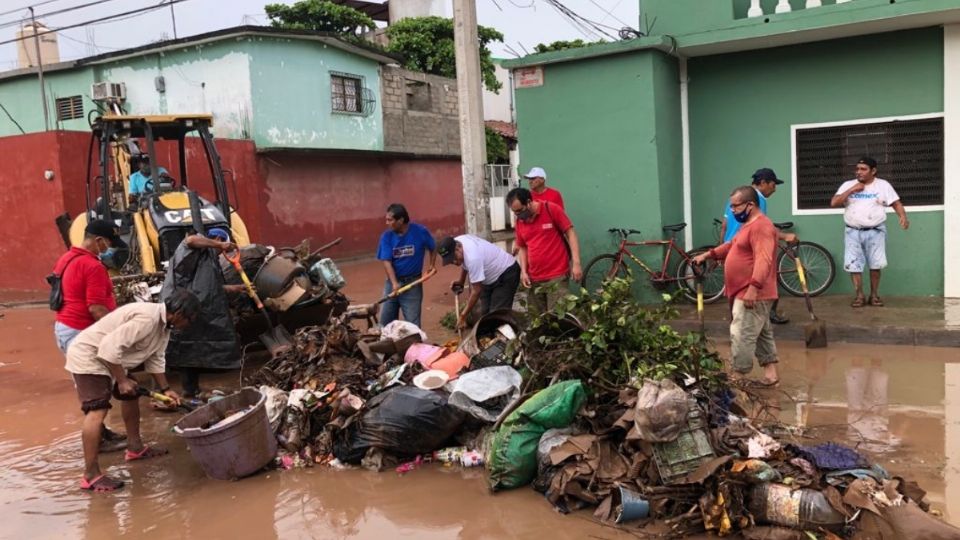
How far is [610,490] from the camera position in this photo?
12.4 ft

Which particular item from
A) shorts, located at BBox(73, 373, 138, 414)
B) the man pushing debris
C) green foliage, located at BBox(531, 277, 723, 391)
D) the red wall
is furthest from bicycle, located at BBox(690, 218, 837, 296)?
the red wall

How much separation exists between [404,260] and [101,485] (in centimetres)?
334

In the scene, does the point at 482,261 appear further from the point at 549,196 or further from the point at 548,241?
the point at 549,196

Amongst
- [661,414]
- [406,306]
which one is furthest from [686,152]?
[661,414]

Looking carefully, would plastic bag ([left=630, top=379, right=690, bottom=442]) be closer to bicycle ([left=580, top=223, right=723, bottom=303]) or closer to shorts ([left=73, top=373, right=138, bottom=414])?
shorts ([left=73, top=373, right=138, bottom=414])

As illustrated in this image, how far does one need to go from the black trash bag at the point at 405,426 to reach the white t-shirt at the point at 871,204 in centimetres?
550

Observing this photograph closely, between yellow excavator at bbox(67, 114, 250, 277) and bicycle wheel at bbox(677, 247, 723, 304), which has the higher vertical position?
yellow excavator at bbox(67, 114, 250, 277)

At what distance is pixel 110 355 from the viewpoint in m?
4.43

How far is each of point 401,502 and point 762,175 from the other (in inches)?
173

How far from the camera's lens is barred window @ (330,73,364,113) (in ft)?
62.6

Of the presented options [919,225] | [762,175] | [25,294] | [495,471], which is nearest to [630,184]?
[762,175]

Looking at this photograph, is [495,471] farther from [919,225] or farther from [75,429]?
[919,225]

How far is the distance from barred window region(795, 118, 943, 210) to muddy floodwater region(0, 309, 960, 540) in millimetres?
3157

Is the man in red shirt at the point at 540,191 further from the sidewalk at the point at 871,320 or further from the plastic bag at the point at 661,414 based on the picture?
the plastic bag at the point at 661,414
